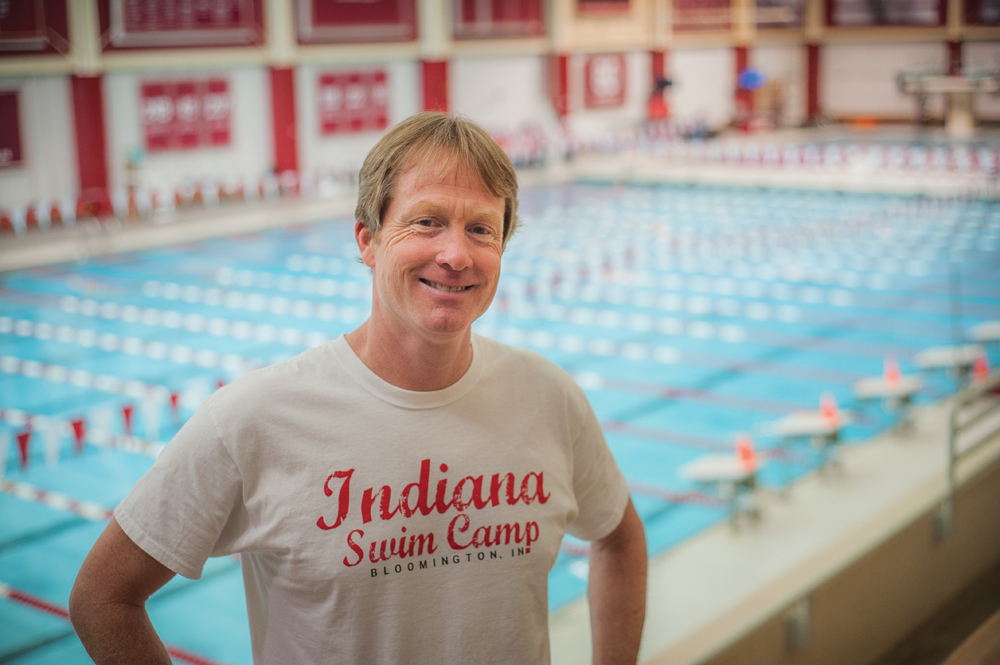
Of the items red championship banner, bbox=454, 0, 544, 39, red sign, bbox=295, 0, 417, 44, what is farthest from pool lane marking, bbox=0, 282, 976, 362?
red championship banner, bbox=454, 0, 544, 39

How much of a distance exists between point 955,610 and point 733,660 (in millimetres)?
1404

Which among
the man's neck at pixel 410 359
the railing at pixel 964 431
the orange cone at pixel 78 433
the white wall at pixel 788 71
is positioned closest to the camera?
the man's neck at pixel 410 359

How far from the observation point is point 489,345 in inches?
67.1

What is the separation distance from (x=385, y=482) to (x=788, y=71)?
34.2m

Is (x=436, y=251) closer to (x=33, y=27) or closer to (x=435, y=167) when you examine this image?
(x=435, y=167)

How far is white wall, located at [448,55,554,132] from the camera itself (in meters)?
23.5

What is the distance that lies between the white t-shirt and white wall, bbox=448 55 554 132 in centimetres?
2177

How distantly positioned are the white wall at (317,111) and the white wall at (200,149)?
73cm

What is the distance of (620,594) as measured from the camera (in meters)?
1.82

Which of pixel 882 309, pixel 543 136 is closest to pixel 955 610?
pixel 882 309

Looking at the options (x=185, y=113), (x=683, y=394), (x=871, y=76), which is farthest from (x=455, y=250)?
(x=871, y=76)

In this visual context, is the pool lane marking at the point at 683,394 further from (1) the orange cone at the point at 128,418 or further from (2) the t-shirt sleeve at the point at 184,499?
(2) the t-shirt sleeve at the point at 184,499

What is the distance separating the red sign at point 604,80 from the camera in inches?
1053

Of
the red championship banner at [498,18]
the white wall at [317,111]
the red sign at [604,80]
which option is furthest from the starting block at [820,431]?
the red sign at [604,80]
